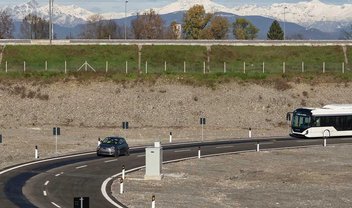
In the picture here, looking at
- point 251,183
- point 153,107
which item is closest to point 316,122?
point 153,107

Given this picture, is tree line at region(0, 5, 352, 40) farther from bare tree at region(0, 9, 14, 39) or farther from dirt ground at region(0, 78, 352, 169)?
dirt ground at region(0, 78, 352, 169)

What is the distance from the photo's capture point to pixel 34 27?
611 ft

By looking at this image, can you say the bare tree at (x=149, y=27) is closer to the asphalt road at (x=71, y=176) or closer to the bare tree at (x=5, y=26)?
the bare tree at (x=5, y=26)

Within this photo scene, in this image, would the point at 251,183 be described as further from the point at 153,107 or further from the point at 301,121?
the point at 153,107

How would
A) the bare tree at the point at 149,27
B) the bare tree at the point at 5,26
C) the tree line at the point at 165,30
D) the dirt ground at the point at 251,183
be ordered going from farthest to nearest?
the bare tree at the point at 149,27 < the tree line at the point at 165,30 < the bare tree at the point at 5,26 < the dirt ground at the point at 251,183

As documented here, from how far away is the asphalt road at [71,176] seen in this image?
119ft

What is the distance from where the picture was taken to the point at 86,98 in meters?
82.7

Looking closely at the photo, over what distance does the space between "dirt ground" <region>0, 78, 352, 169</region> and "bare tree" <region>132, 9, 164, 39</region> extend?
85012 millimetres

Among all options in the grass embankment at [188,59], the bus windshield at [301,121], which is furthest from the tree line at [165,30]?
the bus windshield at [301,121]

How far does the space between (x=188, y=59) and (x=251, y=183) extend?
62723 mm

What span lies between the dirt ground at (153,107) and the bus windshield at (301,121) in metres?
5.06

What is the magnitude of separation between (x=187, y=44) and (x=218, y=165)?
60683 millimetres

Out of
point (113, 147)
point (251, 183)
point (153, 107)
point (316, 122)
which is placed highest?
point (153, 107)

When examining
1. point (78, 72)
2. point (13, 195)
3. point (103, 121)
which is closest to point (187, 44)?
point (78, 72)
